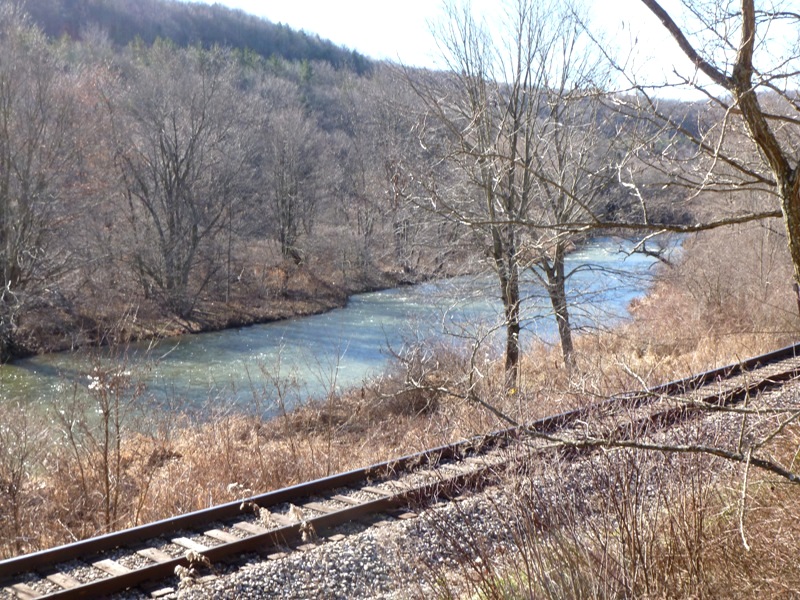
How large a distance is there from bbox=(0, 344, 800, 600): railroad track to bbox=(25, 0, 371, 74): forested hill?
299ft

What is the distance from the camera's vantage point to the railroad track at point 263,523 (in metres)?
5.40

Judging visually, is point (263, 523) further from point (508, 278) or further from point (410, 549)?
point (508, 278)

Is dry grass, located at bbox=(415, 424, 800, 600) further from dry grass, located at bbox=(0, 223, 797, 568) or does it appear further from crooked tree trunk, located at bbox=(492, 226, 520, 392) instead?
crooked tree trunk, located at bbox=(492, 226, 520, 392)

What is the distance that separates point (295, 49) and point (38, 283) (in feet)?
306

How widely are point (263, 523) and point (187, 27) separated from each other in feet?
381

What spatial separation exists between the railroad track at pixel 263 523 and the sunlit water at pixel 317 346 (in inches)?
197

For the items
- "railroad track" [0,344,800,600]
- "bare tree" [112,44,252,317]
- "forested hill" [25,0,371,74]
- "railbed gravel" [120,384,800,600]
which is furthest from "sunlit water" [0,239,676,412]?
"forested hill" [25,0,371,74]

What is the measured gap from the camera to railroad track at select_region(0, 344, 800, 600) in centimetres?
540

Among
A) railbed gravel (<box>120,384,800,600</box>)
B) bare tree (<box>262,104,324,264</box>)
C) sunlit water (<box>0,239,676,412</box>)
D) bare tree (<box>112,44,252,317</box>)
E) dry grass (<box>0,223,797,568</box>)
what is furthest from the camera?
bare tree (<box>262,104,324,264</box>)

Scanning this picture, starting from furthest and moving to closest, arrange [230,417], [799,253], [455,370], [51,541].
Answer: [455,370] < [230,417] < [51,541] < [799,253]

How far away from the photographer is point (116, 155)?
3684 centimetres

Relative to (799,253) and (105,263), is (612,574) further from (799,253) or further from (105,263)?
(105,263)

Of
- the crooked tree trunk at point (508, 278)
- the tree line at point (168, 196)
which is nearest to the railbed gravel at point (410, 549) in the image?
the crooked tree trunk at point (508, 278)

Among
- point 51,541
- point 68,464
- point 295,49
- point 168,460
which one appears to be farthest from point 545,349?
point 295,49
